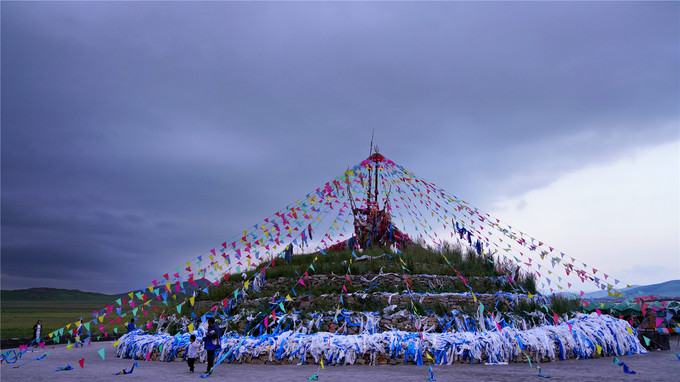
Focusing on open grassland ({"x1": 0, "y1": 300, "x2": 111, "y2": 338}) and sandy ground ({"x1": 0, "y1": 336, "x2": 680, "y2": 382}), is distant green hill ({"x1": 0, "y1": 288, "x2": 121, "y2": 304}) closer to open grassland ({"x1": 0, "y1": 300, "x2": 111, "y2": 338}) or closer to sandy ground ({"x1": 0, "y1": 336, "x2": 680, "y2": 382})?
open grassland ({"x1": 0, "y1": 300, "x2": 111, "y2": 338})

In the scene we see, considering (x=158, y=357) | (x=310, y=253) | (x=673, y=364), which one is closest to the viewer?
(x=673, y=364)

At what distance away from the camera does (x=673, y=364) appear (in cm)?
1122

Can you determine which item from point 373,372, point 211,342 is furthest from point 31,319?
point 373,372

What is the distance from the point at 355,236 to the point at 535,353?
9314mm

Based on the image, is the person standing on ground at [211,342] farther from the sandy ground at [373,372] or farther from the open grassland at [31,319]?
the open grassland at [31,319]

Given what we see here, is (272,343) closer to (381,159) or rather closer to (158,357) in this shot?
(158,357)

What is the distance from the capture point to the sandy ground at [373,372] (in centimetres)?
923

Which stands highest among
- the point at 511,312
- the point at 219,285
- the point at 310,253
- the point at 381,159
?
the point at 381,159

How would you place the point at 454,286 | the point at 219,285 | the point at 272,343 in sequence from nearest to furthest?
the point at 272,343, the point at 454,286, the point at 219,285

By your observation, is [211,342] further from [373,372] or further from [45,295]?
[45,295]

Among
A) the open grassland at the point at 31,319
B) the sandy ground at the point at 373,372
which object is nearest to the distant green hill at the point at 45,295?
the open grassland at the point at 31,319

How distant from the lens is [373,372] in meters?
10.1

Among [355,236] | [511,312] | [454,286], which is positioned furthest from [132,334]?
[511,312]

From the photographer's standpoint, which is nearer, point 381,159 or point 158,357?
point 158,357
